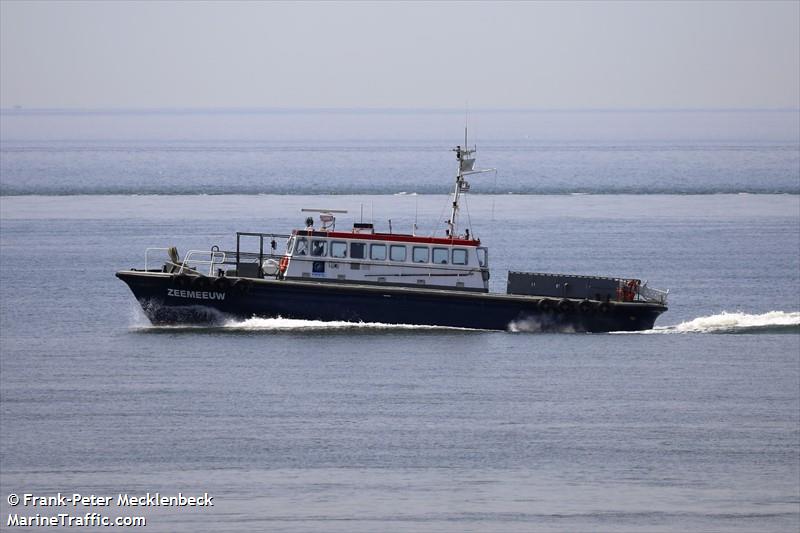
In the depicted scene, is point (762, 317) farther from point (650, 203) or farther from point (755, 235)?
point (650, 203)

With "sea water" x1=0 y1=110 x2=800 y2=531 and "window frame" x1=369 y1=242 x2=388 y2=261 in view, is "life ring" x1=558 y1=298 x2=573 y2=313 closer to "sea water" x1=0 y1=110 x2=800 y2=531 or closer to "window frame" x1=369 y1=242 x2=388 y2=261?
"sea water" x1=0 y1=110 x2=800 y2=531

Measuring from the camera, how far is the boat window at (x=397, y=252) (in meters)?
43.0

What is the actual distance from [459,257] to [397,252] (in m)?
1.88

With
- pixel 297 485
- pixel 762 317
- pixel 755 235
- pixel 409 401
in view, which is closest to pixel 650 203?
pixel 755 235

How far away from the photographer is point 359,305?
42594 mm

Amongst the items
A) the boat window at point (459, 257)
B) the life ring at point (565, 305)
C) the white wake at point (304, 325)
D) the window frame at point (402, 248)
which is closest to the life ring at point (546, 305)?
the life ring at point (565, 305)

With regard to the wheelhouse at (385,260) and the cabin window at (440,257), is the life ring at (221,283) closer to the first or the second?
the wheelhouse at (385,260)

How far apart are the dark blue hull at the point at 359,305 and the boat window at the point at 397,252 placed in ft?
3.35

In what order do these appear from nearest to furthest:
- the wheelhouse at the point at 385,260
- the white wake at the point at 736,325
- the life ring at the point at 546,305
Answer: the life ring at the point at 546,305
the wheelhouse at the point at 385,260
the white wake at the point at 736,325

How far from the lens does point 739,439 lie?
3225 cm

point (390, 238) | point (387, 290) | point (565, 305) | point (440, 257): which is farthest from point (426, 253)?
point (565, 305)

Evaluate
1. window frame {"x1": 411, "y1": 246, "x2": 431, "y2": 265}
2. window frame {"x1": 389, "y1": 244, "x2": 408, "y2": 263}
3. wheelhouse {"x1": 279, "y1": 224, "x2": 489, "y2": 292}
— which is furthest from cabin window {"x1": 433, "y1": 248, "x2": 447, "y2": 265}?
window frame {"x1": 389, "y1": 244, "x2": 408, "y2": 263}

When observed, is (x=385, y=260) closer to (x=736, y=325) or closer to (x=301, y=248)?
(x=301, y=248)

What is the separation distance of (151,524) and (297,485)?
3228mm
